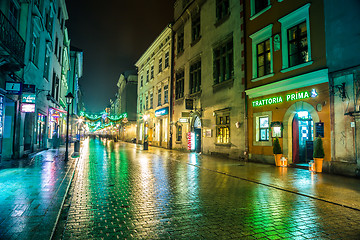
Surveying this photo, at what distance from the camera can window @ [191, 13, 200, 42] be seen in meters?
23.5

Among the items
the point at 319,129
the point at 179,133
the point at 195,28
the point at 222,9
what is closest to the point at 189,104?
the point at 179,133

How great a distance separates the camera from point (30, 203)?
18.3 ft

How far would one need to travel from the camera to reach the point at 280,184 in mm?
8445

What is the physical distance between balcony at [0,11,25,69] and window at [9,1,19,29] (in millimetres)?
1657

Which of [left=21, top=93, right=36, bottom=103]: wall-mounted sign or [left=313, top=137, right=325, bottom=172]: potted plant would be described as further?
[left=21, top=93, right=36, bottom=103]: wall-mounted sign

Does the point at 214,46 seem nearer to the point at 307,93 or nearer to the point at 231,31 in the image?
the point at 231,31

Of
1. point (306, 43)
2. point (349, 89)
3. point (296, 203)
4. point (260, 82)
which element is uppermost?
point (306, 43)

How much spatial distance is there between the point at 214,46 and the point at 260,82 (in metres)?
6.66

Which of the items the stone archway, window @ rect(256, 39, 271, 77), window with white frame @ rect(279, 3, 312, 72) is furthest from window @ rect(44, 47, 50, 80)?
the stone archway

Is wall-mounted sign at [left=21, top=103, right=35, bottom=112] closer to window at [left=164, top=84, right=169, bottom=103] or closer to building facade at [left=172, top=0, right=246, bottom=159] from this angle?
building facade at [left=172, top=0, right=246, bottom=159]

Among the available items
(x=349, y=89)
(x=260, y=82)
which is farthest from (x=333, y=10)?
(x=260, y=82)

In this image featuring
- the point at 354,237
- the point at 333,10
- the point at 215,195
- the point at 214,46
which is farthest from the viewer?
the point at 214,46

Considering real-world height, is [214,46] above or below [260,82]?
above

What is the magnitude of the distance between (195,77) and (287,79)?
1172 centimetres
